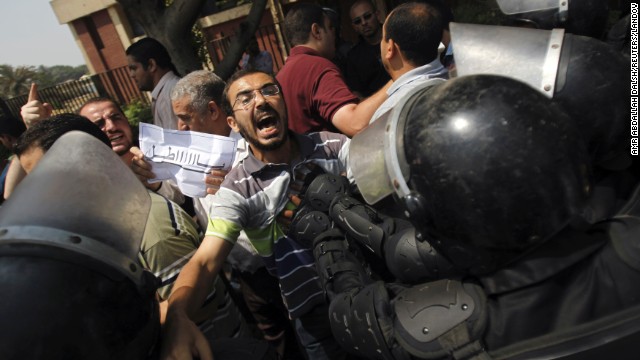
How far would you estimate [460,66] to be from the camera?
5.04ft

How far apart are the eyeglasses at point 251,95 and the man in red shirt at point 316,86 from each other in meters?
0.50

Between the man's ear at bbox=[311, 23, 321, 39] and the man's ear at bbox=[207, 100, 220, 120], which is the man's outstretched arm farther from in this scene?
the man's ear at bbox=[311, 23, 321, 39]

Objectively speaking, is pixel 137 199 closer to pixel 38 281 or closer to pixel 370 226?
pixel 38 281

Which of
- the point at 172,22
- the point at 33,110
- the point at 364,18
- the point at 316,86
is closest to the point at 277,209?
the point at 316,86

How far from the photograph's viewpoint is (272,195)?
2082mm

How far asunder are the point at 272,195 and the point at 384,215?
0.64 m

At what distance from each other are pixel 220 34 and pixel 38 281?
1566 centimetres

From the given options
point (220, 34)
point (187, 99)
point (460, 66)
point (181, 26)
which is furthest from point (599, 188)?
point (220, 34)

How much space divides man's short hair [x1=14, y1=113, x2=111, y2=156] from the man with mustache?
2.58 ft

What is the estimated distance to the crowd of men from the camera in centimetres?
102

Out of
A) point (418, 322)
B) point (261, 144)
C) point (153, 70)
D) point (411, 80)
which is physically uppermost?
point (153, 70)

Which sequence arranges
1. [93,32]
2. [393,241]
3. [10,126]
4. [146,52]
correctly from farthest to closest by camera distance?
1. [93,32]
2. [10,126]
3. [146,52]
4. [393,241]

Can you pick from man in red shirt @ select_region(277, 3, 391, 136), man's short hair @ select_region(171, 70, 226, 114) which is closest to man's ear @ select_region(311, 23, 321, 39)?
man in red shirt @ select_region(277, 3, 391, 136)

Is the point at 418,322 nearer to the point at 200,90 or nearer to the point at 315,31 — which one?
the point at 200,90
